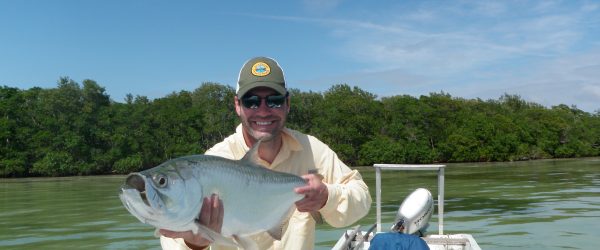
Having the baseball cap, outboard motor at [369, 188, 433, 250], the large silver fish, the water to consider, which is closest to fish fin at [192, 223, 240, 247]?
the large silver fish

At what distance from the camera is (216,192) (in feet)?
8.18

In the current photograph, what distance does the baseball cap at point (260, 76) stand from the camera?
3.20 metres

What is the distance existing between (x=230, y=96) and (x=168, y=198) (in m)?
74.2

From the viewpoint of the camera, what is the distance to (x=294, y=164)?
3.63 meters

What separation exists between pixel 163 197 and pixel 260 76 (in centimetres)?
109

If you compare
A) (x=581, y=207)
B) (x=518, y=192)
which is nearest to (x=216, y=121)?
(x=518, y=192)

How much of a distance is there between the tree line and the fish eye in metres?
60.9

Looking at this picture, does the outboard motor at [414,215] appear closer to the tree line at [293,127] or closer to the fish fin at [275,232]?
the fish fin at [275,232]

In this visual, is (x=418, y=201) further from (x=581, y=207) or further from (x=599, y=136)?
(x=599, y=136)

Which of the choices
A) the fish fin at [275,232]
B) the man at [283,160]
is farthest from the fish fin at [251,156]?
the fish fin at [275,232]

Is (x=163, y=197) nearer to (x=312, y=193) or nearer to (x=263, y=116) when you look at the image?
(x=312, y=193)

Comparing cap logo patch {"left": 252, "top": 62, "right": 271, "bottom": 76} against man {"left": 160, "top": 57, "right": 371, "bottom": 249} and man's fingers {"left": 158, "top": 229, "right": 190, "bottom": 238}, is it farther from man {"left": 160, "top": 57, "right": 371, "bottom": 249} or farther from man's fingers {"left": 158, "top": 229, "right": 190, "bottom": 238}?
man's fingers {"left": 158, "top": 229, "right": 190, "bottom": 238}

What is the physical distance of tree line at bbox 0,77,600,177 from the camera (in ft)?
203

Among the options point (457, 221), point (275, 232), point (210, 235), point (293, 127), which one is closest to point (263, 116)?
point (275, 232)
